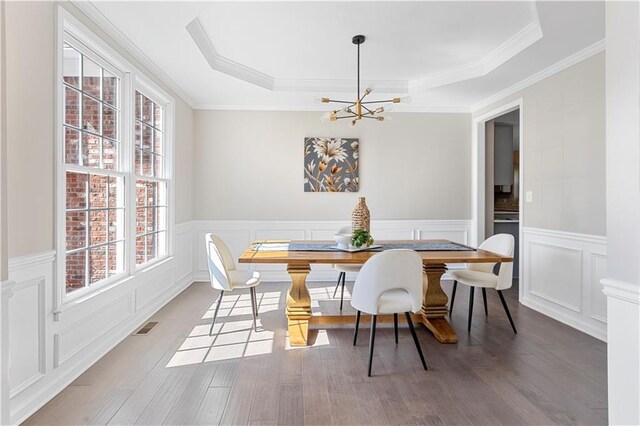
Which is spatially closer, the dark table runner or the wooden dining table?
the wooden dining table

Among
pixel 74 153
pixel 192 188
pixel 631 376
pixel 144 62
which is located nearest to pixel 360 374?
pixel 631 376

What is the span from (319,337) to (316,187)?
256 cm

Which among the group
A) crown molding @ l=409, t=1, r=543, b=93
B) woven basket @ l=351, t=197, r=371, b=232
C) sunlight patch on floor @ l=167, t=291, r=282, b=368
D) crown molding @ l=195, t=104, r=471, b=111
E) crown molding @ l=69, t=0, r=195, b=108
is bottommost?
sunlight patch on floor @ l=167, t=291, r=282, b=368

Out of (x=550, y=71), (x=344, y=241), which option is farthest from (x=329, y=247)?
(x=550, y=71)

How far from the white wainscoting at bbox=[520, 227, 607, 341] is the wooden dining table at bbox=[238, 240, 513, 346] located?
0.94 meters

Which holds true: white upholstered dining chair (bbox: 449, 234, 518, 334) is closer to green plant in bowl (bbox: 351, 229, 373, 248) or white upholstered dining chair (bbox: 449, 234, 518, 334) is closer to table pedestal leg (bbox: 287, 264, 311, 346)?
green plant in bowl (bbox: 351, 229, 373, 248)

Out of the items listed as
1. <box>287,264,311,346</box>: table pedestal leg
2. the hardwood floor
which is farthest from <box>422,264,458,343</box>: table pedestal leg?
<box>287,264,311,346</box>: table pedestal leg

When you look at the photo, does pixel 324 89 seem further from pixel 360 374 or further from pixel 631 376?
pixel 631 376

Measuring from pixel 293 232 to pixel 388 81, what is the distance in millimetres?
2448

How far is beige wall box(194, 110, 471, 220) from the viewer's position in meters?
5.12

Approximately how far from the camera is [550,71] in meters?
3.61

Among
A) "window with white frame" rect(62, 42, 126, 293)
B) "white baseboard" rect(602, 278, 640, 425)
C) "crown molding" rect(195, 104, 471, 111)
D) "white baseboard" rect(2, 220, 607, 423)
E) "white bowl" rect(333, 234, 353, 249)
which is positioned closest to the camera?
"white baseboard" rect(602, 278, 640, 425)

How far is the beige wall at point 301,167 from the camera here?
5121mm

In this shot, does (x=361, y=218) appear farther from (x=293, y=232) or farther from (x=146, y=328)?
(x=146, y=328)
